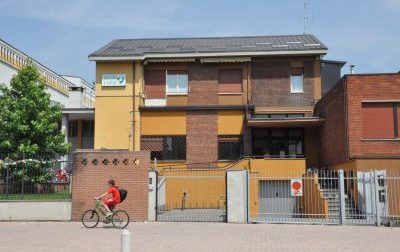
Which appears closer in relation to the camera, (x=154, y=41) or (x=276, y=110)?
(x=276, y=110)

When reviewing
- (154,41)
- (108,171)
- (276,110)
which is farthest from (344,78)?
(154,41)

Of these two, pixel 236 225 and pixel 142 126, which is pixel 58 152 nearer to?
pixel 142 126

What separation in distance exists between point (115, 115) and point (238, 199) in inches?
535

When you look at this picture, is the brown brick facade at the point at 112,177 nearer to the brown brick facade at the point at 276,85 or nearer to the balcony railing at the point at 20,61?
the balcony railing at the point at 20,61

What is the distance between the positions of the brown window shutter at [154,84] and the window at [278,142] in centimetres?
594

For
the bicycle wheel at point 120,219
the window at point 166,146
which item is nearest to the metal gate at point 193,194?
the window at point 166,146

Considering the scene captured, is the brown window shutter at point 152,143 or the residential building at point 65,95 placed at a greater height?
the residential building at point 65,95

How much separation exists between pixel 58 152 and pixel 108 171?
8730mm

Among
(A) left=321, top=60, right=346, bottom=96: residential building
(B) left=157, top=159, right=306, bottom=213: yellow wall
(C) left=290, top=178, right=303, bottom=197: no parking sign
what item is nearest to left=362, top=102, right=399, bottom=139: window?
(B) left=157, top=159, right=306, bottom=213: yellow wall

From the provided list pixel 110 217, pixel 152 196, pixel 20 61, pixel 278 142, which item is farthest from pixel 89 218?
pixel 20 61

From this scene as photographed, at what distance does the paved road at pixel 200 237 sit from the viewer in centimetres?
1302

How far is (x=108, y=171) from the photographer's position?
20.2m

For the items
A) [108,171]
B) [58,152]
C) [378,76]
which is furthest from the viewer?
[58,152]

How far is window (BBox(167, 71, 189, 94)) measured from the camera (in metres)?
31.5
